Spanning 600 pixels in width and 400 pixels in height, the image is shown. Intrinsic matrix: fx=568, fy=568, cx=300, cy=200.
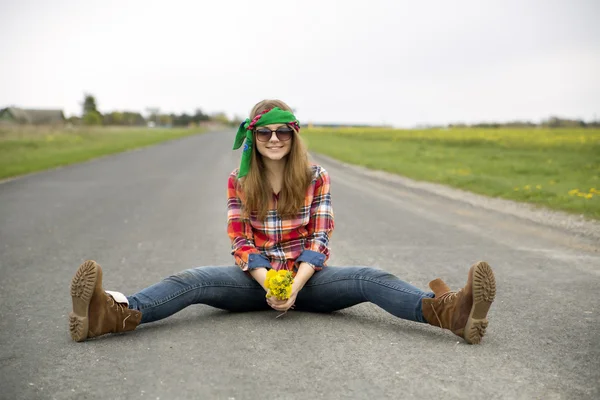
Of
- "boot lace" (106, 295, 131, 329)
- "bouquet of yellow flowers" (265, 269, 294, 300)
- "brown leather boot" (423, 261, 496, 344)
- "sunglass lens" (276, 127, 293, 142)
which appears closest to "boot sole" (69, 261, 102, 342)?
"boot lace" (106, 295, 131, 329)

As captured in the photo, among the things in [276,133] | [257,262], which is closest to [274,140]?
[276,133]

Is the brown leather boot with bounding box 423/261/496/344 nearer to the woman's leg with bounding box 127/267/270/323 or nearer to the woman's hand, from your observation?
the woman's hand

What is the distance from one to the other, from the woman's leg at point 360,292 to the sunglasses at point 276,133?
901 mm

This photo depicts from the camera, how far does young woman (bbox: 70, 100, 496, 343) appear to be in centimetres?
341

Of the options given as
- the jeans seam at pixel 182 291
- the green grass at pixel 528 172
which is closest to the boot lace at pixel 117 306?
the jeans seam at pixel 182 291

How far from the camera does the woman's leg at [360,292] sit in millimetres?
3418

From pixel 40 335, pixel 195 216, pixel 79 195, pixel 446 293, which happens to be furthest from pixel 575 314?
pixel 79 195

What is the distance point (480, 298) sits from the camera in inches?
121

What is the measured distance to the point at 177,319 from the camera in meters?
3.72

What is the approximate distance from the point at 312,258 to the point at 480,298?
105 centimetres

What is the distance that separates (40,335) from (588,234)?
6.39 meters

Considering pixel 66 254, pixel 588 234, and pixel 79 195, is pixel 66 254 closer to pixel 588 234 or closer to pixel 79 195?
pixel 79 195

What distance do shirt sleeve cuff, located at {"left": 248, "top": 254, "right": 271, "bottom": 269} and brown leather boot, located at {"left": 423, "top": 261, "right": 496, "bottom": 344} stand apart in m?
1.00

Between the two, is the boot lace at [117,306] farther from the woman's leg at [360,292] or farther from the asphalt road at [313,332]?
the woman's leg at [360,292]
